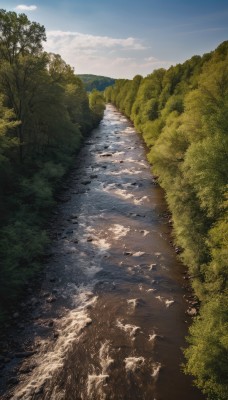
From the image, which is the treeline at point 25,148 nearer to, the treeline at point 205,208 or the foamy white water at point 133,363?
the foamy white water at point 133,363

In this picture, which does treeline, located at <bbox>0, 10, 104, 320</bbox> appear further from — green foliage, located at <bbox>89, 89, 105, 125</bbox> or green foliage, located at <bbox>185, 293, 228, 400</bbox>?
green foliage, located at <bbox>89, 89, 105, 125</bbox>

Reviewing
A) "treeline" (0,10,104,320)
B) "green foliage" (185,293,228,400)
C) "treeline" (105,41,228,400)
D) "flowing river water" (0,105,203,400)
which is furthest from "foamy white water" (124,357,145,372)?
"treeline" (0,10,104,320)

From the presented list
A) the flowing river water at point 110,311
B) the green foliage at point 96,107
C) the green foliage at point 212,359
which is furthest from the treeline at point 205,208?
the green foliage at point 96,107

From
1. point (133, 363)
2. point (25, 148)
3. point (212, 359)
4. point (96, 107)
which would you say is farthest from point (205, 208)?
point (96, 107)

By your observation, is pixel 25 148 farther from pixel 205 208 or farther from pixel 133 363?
pixel 133 363

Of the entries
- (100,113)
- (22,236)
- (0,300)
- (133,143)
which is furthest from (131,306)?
(100,113)

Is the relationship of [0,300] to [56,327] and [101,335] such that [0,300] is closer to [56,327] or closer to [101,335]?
[56,327]
